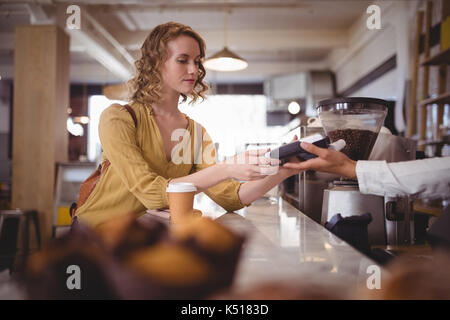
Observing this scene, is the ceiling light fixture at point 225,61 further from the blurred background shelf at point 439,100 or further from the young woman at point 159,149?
the young woman at point 159,149

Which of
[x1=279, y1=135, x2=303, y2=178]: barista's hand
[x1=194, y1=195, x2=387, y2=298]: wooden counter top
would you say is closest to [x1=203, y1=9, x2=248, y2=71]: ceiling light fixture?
[x1=279, y1=135, x2=303, y2=178]: barista's hand

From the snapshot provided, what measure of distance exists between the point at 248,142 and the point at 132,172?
43.4 inches

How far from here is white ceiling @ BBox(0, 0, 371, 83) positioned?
15.4 ft

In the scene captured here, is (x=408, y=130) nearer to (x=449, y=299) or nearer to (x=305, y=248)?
(x=305, y=248)

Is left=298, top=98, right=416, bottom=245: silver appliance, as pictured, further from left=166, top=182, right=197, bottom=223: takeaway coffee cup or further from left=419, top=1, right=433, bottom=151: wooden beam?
left=419, top=1, right=433, bottom=151: wooden beam

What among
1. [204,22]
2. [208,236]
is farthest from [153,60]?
[204,22]

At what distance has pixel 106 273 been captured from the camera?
285 millimetres

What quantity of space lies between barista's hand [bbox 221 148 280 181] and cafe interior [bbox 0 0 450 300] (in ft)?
0.15

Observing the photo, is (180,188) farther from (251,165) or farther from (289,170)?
(289,170)

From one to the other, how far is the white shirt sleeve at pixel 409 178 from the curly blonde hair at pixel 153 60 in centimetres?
70

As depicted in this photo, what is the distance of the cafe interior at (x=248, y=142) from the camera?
29 centimetres

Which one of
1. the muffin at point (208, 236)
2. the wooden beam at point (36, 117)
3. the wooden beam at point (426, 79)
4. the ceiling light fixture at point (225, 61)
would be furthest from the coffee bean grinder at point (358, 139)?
the wooden beam at point (36, 117)

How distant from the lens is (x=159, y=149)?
1.23m
